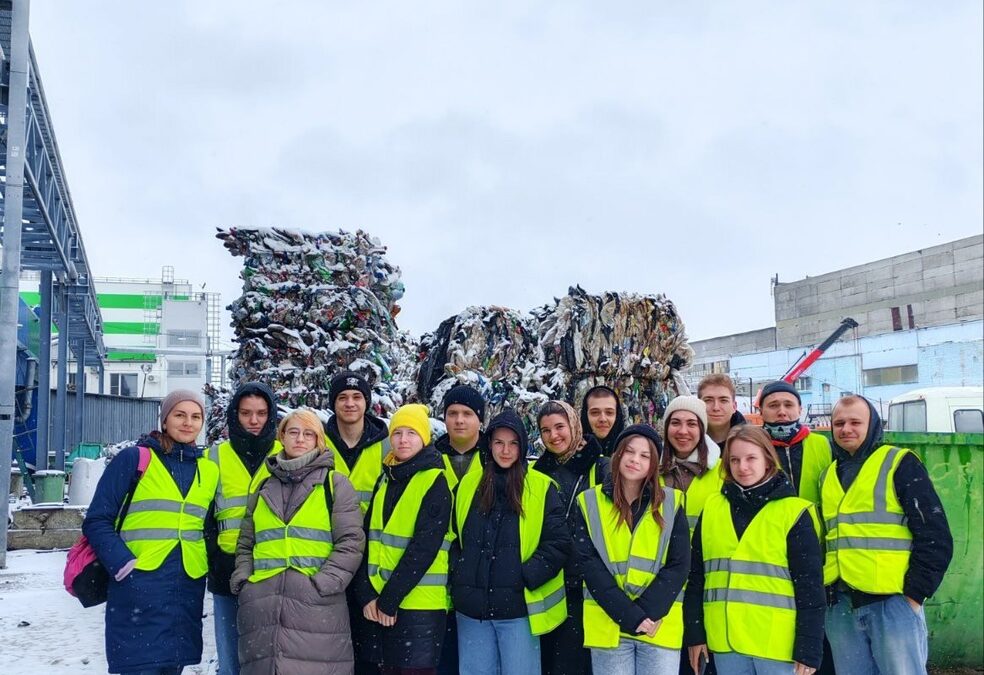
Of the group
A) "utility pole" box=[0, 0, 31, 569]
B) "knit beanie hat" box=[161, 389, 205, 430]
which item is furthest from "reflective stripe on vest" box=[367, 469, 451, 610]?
"utility pole" box=[0, 0, 31, 569]

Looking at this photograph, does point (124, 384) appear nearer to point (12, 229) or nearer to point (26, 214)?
point (26, 214)

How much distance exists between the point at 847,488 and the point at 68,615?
6.47 m

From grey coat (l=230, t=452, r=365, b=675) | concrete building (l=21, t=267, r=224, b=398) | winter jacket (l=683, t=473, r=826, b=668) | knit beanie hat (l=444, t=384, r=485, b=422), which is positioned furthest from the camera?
concrete building (l=21, t=267, r=224, b=398)

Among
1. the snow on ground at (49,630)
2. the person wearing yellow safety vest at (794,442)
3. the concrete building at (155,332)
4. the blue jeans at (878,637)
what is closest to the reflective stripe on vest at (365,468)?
the person wearing yellow safety vest at (794,442)

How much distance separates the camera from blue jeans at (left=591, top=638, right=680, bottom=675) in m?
3.30

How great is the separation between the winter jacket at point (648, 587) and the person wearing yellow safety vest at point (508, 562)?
0.15 m

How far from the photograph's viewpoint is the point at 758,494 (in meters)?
3.31

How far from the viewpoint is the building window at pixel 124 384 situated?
5003cm

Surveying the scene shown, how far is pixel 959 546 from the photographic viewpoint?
16.9 feet

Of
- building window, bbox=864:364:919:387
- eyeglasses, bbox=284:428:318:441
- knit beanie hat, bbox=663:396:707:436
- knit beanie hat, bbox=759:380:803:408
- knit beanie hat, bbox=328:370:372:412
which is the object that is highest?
building window, bbox=864:364:919:387

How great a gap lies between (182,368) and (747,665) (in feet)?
172

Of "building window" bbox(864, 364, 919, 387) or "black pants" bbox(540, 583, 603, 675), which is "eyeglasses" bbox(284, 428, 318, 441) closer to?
"black pants" bbox(540, 583, 603, 675)

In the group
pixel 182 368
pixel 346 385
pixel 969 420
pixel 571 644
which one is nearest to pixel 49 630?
pixel 346 385

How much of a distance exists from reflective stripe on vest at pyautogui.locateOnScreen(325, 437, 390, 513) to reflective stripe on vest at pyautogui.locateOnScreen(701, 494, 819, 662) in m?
1.67
